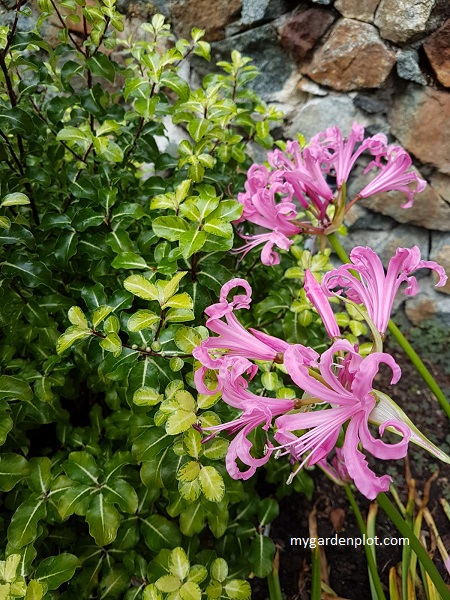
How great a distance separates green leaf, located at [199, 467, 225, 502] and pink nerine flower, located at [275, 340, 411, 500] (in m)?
0.16

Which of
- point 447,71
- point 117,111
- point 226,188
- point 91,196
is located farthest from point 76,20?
point 447,71

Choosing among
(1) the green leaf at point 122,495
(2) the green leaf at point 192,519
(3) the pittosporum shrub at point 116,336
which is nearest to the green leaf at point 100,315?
(3) the pittosporum shrub at point 116,336

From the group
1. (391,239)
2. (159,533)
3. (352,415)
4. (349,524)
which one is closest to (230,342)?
(352,415)

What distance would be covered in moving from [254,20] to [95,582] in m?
1.82

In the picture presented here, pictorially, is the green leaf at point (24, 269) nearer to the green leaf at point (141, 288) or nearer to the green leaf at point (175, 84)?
the green leaf at point (141, 288)

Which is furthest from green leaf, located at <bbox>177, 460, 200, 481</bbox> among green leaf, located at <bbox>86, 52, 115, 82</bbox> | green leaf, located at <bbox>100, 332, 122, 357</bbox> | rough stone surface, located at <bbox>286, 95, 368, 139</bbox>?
rough stone surface, located at <bbox>286, 95, 368, 139</bbox>

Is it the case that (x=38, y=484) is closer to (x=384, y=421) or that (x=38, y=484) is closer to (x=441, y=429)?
(x=384, y=421)

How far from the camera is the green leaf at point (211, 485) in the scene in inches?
27.5

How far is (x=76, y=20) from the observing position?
3.34 ft

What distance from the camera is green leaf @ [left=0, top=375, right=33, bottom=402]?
0.82 meters

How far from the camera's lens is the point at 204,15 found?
1.69 meters

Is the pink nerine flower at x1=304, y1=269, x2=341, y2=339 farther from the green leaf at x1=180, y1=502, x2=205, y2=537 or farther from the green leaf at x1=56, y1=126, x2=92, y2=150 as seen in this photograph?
the green leaf at x1=56, y1=126, x2=92, y2=150

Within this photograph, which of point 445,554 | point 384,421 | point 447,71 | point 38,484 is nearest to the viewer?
point 384,421

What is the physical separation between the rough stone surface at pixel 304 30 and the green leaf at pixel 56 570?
1.76 meters
